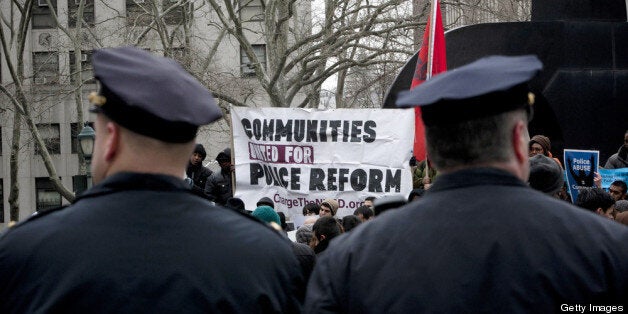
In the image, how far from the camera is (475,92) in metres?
2.76

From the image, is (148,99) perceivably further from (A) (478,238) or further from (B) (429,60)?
(B) (429,60)

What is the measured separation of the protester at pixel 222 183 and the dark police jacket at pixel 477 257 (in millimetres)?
8835

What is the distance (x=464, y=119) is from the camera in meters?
2.81

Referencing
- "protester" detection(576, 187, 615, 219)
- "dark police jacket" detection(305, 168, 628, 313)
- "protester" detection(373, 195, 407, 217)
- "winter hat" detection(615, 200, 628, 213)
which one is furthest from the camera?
"winter hat" detection(615, 200, 628, 213)

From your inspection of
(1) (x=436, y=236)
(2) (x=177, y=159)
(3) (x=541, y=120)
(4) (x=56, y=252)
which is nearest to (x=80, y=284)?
(4) (x=56, y=252)

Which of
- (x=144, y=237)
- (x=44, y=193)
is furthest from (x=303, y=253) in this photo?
(x=44, y=193)

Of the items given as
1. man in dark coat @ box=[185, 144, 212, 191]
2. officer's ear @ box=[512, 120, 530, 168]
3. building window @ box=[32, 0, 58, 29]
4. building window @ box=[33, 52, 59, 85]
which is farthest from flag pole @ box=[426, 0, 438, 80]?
building window @ box=[32, 0, 58, 29]

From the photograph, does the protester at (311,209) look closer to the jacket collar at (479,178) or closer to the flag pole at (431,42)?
the flag pole at (431,42)

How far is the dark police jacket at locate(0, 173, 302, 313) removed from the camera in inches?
109

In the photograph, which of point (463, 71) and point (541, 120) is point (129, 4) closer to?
point (541, 120)

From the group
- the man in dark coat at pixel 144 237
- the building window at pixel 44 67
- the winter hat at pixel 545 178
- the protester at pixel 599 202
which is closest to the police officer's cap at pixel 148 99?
the man in dark coat at pixel 144 237

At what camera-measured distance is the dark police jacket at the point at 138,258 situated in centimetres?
278

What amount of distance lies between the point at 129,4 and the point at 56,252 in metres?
43.5

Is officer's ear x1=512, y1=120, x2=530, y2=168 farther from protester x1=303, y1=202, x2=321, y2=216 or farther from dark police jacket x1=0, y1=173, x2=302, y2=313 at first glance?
protester x1=303, y1=202, x2=321, y2=216
